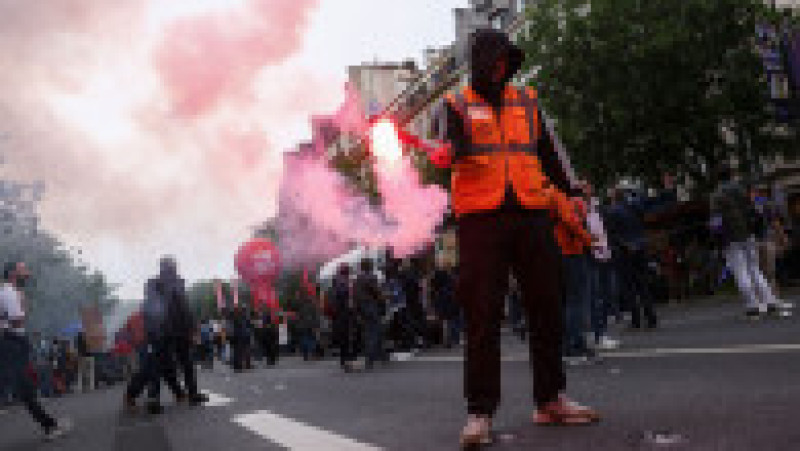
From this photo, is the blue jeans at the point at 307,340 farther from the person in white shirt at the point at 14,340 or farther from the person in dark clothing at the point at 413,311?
the person in white shirt at the point at 14,340

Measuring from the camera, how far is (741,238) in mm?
13406

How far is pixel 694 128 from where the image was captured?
3338 cm

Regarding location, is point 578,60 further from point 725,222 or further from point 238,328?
point 725,222

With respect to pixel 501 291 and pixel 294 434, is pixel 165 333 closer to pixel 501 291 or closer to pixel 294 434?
pixel 294 434

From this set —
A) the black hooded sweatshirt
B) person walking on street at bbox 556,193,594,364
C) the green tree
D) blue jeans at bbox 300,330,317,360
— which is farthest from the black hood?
blue jeans at bbox 300,330,317,360

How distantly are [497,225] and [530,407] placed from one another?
186 cm

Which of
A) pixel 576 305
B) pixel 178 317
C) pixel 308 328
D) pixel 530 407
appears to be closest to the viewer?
pixel 530 407

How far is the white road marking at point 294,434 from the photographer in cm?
612

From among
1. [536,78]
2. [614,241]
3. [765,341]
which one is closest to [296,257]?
[536,78]

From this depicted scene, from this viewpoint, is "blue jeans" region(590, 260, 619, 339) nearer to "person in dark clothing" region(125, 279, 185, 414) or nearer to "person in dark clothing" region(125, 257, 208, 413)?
"person in dark clothing" region(125, 257, 208, 413)

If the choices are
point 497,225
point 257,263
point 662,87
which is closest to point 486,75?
point 497,225

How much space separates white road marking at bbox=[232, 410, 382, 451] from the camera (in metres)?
6.12

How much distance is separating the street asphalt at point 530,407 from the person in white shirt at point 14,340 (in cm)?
58

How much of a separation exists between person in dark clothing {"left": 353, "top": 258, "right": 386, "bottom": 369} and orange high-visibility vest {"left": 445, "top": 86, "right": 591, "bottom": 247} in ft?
40.2
